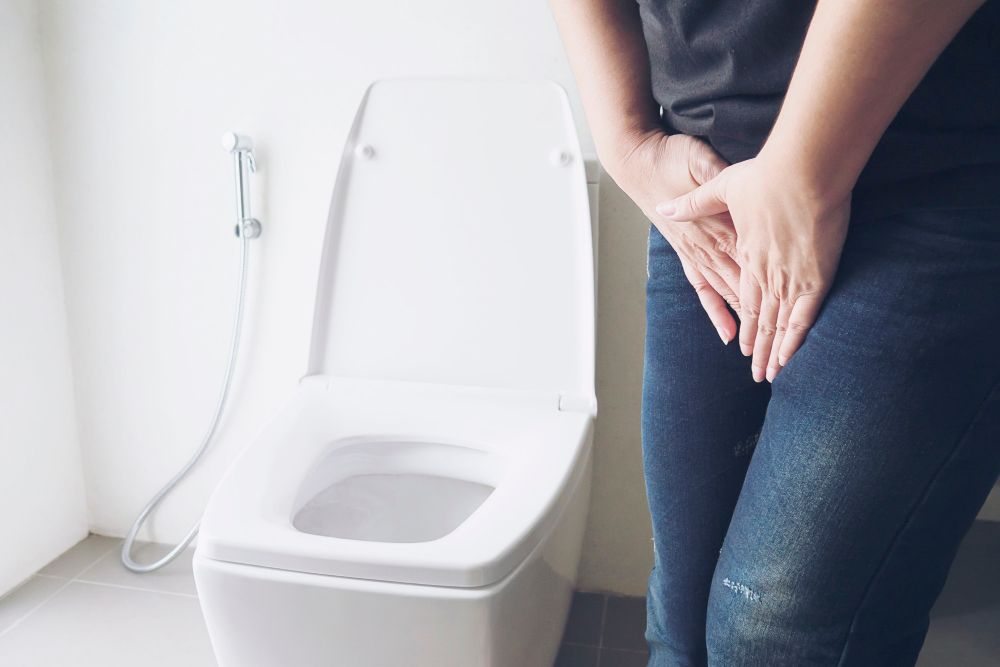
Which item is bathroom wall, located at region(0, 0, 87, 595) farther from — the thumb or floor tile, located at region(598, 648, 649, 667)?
the thumb

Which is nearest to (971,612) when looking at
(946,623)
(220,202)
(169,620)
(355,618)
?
(946,623)

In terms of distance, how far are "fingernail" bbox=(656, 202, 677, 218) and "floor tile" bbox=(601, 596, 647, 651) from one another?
81 centimetres

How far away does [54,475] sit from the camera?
1235 millimetres

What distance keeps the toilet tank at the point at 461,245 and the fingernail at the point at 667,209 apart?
46 centimetres

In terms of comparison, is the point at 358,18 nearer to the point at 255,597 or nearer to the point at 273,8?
the point at 273,8

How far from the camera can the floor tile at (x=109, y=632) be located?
101 cm

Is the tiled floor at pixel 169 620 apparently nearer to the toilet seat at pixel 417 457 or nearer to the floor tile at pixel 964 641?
the floor tile at pixel 964 641

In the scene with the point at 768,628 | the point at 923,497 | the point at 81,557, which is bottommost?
the point at 81,557

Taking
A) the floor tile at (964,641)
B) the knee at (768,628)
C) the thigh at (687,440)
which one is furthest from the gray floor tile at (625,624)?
the knee at (768,628)

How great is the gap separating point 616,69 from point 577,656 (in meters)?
0.88

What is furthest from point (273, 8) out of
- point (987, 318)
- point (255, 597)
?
point (987, 318)

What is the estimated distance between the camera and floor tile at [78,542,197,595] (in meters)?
1.18

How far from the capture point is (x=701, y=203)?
429 millimetres

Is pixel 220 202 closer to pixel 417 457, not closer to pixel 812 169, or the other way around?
pixel 417 457
